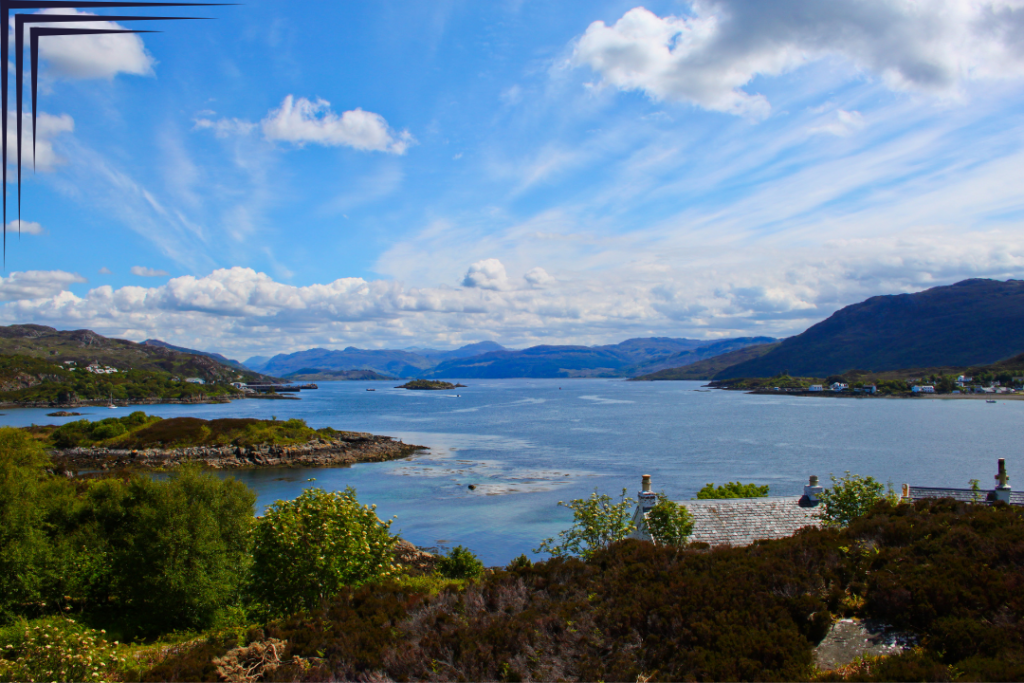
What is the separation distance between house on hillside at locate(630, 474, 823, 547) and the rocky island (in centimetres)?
5489

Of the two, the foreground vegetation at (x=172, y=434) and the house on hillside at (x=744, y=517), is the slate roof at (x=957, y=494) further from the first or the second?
the foreground vegetation at (x=172, y=434)

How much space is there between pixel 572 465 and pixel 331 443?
37.2 meters

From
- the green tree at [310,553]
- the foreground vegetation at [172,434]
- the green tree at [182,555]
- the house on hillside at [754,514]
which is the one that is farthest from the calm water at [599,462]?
the green tree at [310,553]

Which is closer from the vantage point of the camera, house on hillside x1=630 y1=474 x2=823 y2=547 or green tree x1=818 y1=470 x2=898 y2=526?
green tree x1=818 y1=470 x2=898 y2=526

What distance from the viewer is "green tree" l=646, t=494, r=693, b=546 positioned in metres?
21.5

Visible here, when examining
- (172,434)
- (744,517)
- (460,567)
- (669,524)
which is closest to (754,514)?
(744,517)

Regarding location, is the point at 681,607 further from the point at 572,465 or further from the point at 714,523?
the point at 572,465

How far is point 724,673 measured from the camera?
9.07 metres

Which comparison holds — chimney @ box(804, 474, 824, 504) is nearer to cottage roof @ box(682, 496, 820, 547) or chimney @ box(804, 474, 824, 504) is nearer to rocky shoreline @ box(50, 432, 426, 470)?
cottage roof @ box(682, 496, 820, 547)

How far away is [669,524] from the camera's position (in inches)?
862

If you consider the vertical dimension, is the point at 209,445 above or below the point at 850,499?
below

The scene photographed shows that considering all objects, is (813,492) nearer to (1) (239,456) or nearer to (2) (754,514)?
(2) (754,514)

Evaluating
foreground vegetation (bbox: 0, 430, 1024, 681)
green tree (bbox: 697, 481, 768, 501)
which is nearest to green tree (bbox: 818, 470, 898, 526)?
foreground vegetation (bbox: 0, 430, 1024, 681)

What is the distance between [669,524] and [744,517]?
4633mm
